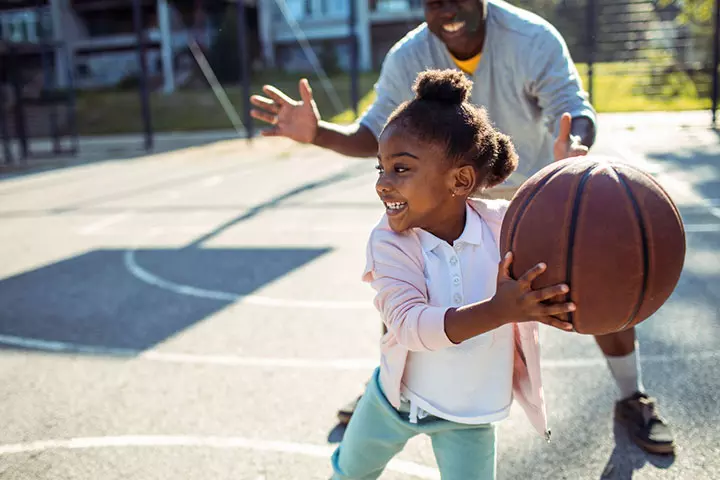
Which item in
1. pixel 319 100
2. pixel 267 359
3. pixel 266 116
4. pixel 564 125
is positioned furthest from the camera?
pixel 319 100

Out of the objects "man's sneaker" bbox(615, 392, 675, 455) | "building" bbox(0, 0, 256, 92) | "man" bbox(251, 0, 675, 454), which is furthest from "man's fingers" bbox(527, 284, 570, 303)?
"building" bbox(0, 0, 256, 92)

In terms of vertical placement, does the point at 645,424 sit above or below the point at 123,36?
below

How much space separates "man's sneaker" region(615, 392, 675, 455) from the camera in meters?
3.18

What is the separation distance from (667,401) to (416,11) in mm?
32070

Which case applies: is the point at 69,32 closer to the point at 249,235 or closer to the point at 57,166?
the point at 57,166

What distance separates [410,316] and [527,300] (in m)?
0.39

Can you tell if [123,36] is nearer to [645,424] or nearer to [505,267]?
[645,424]

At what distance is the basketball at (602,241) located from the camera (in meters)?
1.90

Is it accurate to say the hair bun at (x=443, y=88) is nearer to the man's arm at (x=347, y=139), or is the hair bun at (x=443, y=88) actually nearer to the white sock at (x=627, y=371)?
the man's arm at (x=347, y=139)

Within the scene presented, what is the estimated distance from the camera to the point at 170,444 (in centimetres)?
351

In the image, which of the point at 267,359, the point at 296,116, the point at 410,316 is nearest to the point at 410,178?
the point at 410,316

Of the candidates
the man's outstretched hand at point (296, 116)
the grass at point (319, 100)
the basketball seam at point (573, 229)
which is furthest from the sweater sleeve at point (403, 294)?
the grass at point (319, 100)

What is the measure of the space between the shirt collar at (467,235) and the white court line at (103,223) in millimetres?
7506

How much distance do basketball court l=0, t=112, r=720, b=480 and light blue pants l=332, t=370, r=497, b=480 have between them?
793 mm
